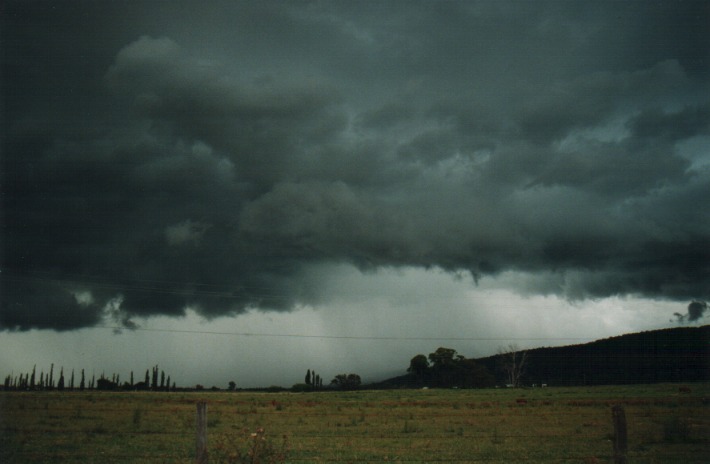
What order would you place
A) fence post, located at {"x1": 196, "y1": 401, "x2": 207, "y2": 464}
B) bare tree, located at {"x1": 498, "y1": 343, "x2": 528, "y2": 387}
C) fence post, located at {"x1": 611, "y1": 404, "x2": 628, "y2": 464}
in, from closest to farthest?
fence post, located at {"x1": 196, "y1": 401, "x2": 207, "y2": 464}, fence post, located at {"x1": 611, "y1": 404, "x2": 628, "y2": 464}, bare tree, located at {"x1": 498, "y1": 343, "x2": 528, "y2": 387}

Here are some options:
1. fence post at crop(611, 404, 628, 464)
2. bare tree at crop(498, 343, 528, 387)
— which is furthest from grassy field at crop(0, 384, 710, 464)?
bare tree at crop(498, 343, 528, 387)

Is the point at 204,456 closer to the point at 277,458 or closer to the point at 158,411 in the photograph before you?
the point at 277,458

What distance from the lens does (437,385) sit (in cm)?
15412

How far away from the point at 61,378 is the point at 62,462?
17159cm

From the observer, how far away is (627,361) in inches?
6058

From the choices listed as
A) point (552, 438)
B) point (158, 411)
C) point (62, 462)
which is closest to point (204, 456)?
point (62, 462)

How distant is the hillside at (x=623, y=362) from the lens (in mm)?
138625

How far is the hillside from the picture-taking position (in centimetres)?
13862

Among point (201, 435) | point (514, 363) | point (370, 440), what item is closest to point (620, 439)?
point (201, 435)

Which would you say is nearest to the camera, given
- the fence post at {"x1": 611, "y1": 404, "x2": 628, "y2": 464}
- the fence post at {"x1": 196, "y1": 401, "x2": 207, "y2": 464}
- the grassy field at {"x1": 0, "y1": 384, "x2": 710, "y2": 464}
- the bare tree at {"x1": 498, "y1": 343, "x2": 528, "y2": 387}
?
the fence post at {"x1": 196, "y1": 401, "x2": 207, "y2": 464}

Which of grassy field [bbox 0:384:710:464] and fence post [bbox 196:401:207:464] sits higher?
fence post [bbox 196:401:207:464]

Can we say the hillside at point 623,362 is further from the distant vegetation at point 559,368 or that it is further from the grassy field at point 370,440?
the grassy field at point 370,440

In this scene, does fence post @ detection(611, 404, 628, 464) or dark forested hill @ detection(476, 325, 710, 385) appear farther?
dark forested hill @ detection(476, 325, 710, 385)

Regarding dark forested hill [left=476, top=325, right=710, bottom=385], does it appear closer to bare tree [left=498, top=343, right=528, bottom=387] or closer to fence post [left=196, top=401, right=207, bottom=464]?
bare tree [left=498, top=343, right=528, bottom=387]
